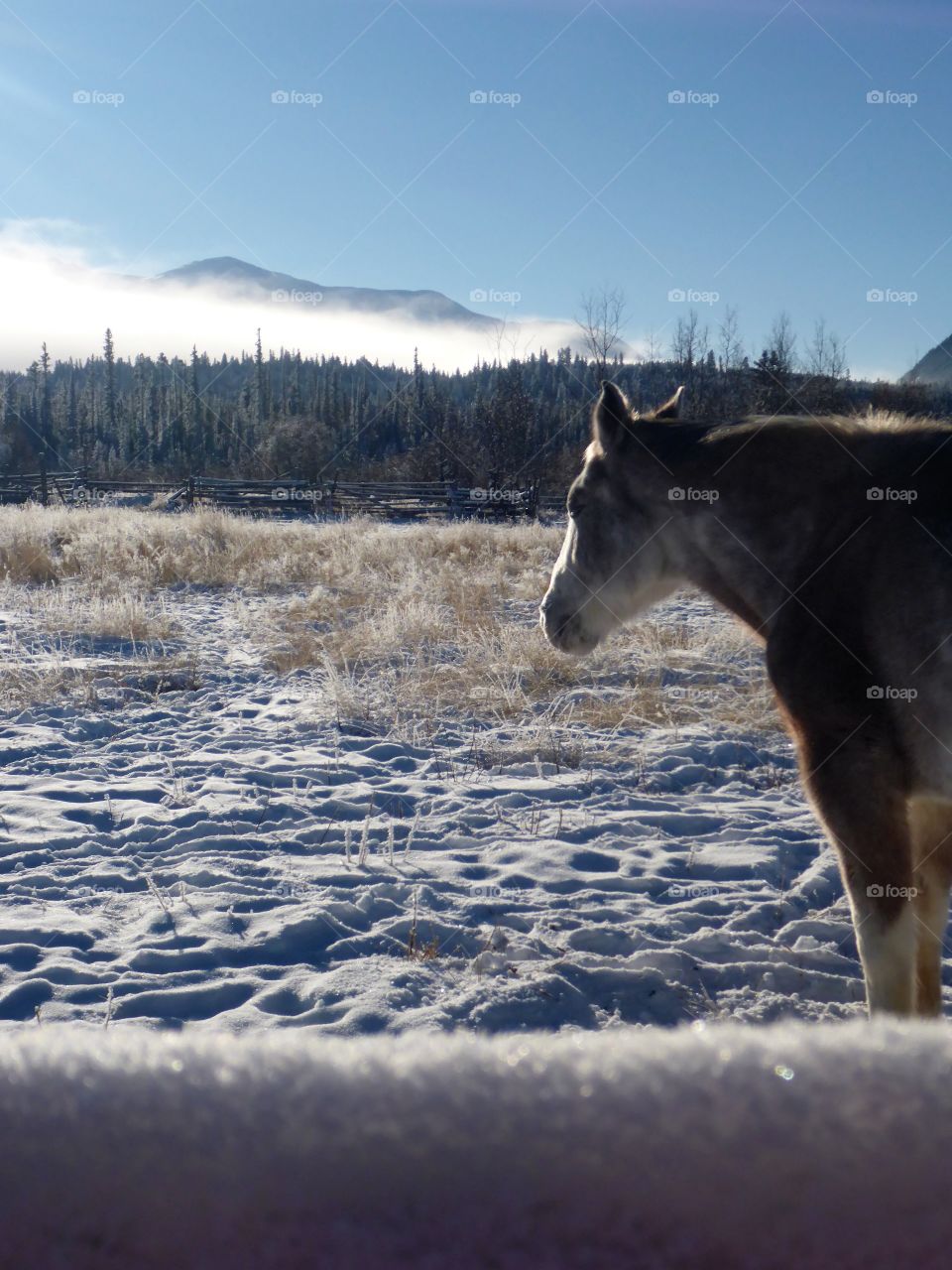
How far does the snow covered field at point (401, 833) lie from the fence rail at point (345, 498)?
18971 mm

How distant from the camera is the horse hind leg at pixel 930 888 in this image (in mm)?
2891

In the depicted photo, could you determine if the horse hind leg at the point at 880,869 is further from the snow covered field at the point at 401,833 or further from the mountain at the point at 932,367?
the mountain at the point at 932,367

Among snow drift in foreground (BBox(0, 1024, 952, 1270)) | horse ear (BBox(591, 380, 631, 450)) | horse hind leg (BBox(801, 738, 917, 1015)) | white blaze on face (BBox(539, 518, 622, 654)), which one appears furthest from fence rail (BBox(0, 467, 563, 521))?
snow drift in foreground (BBox(0, 1024, 952, 1270))

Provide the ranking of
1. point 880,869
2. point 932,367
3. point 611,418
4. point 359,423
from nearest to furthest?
point 880,869 < point 611,418 < point 932,367 < point 359,423

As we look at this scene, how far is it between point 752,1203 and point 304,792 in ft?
15.8

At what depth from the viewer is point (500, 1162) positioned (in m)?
0.34

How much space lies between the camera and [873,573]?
2.62 meters

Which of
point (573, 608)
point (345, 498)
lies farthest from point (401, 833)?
point (345, 498)

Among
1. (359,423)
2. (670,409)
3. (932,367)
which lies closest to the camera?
(670,409)

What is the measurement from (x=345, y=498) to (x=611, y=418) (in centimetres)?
2974

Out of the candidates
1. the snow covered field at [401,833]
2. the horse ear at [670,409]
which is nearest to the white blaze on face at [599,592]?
the horse ear at [670,409]

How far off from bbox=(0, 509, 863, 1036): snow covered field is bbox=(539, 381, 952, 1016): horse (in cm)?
68

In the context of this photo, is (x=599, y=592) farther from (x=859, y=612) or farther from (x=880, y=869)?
(x=880, y=869)

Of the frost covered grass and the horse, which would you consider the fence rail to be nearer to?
the frost covered grass
